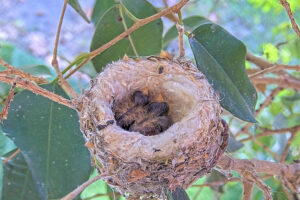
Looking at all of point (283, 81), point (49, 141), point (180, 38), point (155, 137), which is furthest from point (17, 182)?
point (283, 81)

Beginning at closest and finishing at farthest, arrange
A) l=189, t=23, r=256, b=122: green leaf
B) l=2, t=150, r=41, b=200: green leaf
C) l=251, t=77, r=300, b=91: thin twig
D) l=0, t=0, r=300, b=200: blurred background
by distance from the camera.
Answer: l=189, t=23, r=256, b=122: green leaf → l=2, t=150, r=41, b=200: green leaf → l=251, t=77, r=300, b=91: thin twig → l=0, t=0, r=300, b=200: blurred background

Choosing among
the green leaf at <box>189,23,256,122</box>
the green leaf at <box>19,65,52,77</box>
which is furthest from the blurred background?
the green leaf at <box>189,23,256,122</box>

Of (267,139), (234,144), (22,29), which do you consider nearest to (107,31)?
(234,144)

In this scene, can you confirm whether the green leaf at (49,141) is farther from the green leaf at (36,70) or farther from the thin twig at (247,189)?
the thin twig at (247,189)

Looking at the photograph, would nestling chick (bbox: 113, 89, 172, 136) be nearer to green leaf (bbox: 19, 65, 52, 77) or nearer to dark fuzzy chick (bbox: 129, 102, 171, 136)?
dark fuzzy chick (bbox: 129, 102, 171, 136)

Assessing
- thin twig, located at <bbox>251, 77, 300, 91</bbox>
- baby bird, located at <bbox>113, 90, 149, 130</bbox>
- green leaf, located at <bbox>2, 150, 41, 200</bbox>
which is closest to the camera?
green leaf, located at <bbox>2, 150, 41, 200</bbox>

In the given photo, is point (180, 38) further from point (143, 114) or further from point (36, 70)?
point (36, 70)
